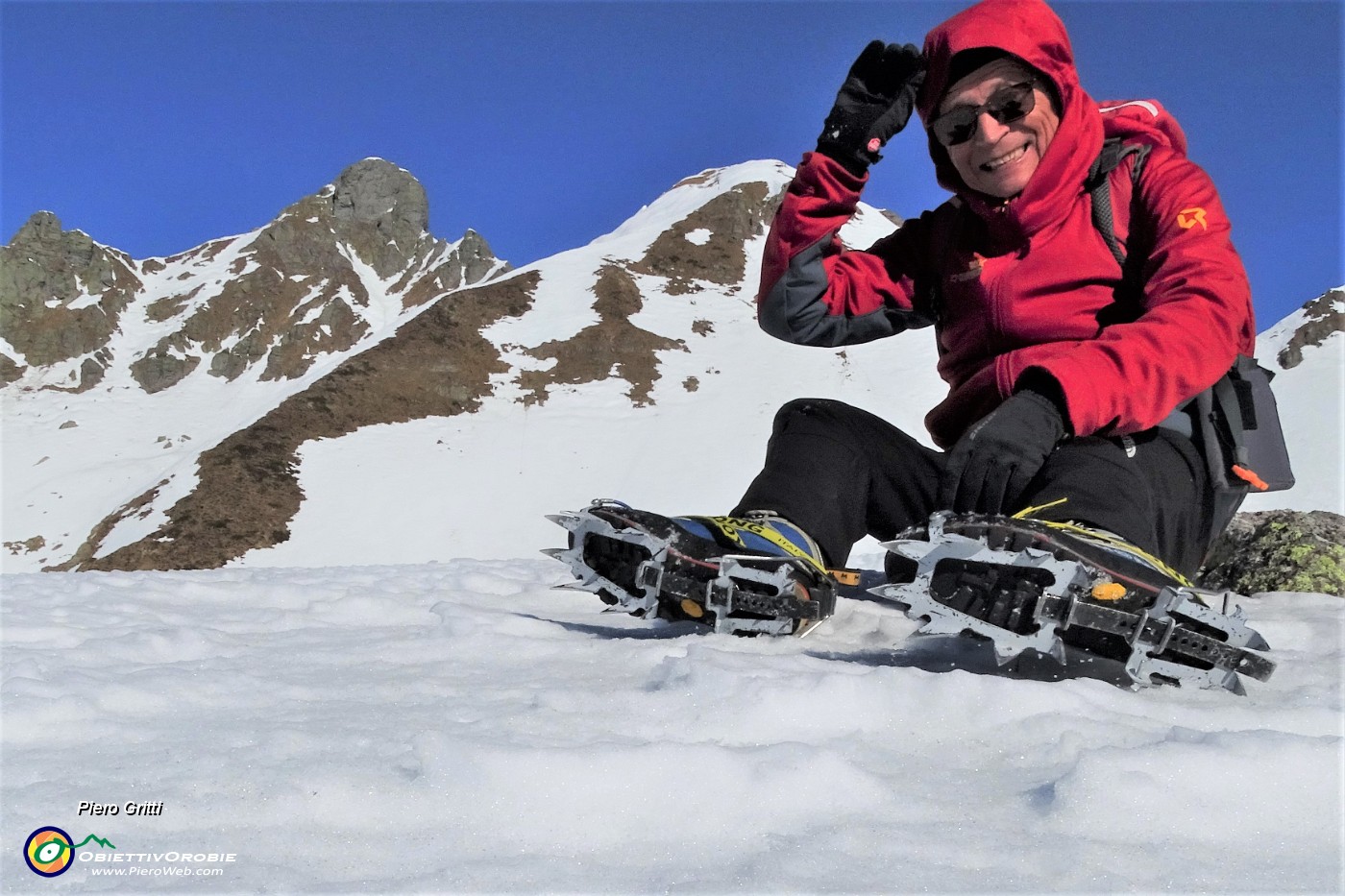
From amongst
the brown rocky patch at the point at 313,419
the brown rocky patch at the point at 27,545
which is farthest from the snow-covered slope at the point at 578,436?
the brown rocky patch at the point at 27,545

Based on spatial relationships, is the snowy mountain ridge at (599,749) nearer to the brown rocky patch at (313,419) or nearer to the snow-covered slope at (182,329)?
the brown rocky patch at (313,419)

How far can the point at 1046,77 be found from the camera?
263 centimetres

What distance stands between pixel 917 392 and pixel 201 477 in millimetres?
18969

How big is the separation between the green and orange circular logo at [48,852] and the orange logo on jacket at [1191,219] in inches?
117

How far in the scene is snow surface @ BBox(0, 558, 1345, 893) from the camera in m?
1.03

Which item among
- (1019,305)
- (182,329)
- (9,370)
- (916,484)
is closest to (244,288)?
(182,329)

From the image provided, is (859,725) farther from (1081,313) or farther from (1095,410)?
(1081,313)

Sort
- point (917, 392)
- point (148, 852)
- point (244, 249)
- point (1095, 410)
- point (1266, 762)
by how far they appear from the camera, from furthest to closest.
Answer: point (244, 249), point (917, 392), point (1095, 410), point (1266, 762), point (148, 852)

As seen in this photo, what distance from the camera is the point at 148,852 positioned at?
1.08 meters

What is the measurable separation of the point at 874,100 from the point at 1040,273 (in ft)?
2.72

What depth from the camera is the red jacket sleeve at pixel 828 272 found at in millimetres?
2932

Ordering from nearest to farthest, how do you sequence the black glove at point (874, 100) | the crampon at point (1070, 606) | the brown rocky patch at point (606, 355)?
the crampon at point (1070, 606), the black glove at point (874, 100), the brown rocky patch at point (606, 355)

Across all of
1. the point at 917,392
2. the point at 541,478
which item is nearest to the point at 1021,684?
the point at 541,478

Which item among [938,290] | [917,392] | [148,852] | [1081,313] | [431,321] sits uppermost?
[431,321]
